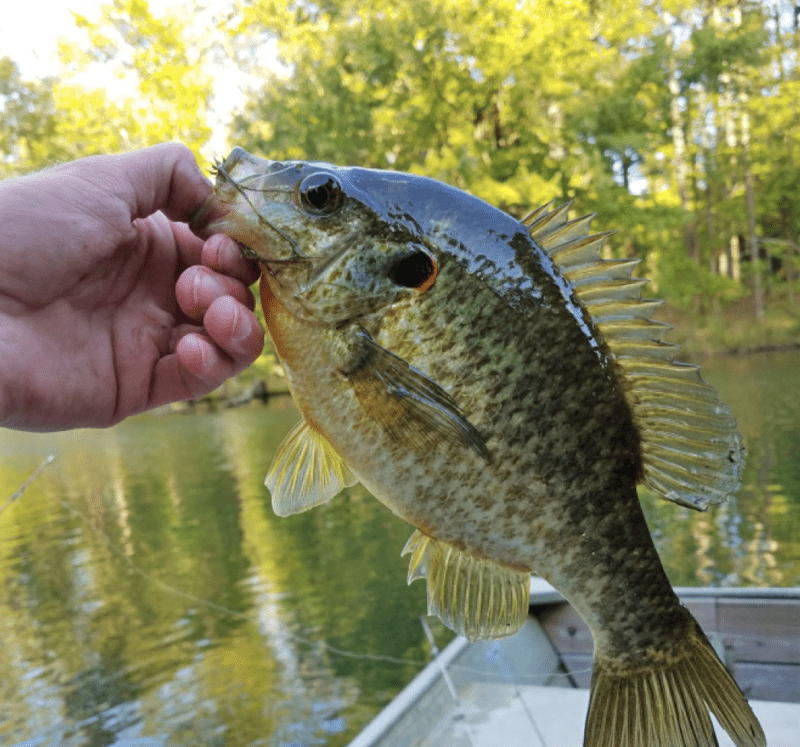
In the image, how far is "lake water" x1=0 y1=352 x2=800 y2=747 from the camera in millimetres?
6488

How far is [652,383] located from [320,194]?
2.64 ft

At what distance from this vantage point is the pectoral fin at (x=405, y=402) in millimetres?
1439

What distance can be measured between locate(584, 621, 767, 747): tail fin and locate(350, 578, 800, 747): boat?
256 cm

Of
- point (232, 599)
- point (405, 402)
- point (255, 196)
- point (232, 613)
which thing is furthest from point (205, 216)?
point (232, 599)

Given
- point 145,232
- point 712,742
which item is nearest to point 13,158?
point 145,232

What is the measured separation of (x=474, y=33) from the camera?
18.9 meters

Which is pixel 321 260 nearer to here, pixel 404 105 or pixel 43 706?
pixel 43 706

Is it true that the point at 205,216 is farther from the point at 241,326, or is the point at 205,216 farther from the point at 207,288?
the point at 241,326

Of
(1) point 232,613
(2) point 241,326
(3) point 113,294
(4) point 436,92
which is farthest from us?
(4) point 436,92

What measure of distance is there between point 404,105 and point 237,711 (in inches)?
642

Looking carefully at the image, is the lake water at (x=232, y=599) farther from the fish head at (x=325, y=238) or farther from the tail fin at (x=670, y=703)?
the fish head at (x=325, y=238)

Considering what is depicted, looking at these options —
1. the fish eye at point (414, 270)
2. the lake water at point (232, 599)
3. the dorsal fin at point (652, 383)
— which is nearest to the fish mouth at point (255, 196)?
the fish eye at point (414, 270)

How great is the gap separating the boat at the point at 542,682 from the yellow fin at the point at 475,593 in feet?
8.35

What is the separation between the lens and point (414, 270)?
1532 mm
